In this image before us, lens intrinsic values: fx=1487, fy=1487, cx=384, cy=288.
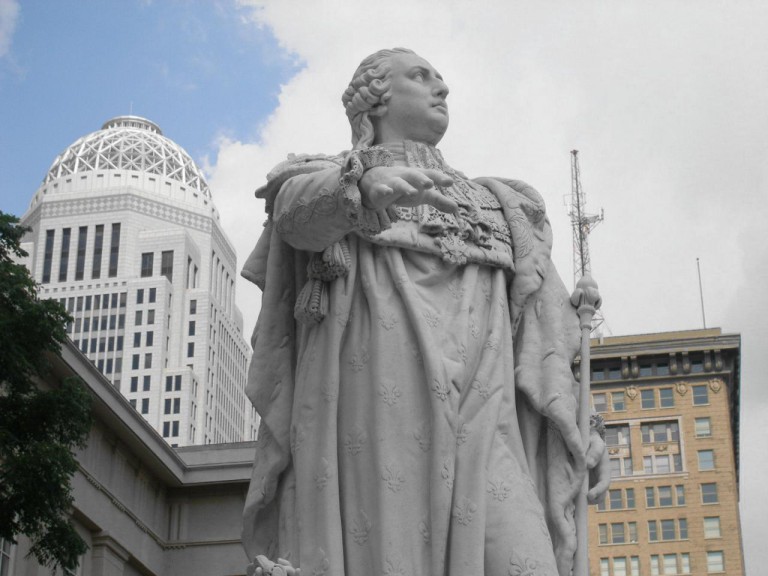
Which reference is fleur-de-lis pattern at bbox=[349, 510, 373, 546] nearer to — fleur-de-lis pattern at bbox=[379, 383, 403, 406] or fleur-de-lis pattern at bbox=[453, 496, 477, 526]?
fleur-de-lis pattern at bbox=[453, 496, 477, 526]

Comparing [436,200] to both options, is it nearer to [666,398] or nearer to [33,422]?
[33,422]

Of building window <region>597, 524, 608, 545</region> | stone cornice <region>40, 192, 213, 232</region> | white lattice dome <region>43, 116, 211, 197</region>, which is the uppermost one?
white lattice dome <region>43, 116, 211, 197</region>

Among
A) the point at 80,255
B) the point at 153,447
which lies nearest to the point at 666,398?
the point at 80,255

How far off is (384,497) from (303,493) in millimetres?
452

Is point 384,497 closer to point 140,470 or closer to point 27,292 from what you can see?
point 27,292

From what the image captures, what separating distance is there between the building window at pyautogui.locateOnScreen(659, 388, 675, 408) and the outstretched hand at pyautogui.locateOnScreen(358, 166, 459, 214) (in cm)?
10718

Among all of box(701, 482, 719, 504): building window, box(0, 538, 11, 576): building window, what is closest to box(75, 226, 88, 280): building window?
box(701, 482, 719, 504): building window

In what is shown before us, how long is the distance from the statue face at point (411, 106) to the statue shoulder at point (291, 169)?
0.47 metres

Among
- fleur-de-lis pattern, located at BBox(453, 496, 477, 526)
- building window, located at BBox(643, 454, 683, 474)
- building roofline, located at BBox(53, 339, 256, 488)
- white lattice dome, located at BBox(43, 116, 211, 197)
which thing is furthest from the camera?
white lattice dome, located at BBox(43, 116, 211, 197)

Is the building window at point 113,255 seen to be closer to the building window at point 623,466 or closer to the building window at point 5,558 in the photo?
the building window at point 623,466

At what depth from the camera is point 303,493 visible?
7.26m

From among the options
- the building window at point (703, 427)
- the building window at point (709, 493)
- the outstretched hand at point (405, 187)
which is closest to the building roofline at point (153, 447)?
the outstretched hand at point (405, 187)

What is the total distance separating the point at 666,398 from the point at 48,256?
207ft

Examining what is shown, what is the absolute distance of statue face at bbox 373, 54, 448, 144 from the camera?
8.13 metres
